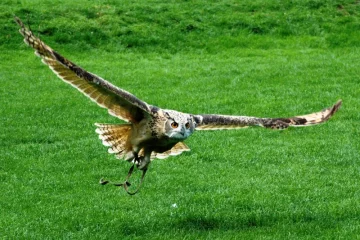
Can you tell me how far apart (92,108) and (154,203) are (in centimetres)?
662

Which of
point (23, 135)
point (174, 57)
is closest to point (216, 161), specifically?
point (23, 135)

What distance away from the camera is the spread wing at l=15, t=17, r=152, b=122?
9273 mm

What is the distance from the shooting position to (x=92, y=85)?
9.95 meters

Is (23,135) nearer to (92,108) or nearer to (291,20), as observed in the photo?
(92,108)

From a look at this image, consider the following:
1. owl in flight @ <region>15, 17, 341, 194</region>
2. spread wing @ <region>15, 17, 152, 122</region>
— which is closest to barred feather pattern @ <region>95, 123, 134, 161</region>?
owl in flight @ <region>15, 17, 341, 194</region>

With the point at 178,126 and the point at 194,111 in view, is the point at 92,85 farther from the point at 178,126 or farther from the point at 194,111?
the point at 194,111

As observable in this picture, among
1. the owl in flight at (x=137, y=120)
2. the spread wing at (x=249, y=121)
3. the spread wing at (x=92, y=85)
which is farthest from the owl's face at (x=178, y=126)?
the spread wing at (x=249, y=121)

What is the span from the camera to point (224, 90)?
1994 centimetres

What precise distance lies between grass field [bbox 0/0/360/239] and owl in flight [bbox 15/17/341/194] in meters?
1.03

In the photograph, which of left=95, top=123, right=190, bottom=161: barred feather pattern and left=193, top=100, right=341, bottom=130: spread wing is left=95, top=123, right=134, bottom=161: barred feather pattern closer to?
left=95, top=123, right=190, bottom=161: barred feather pattern

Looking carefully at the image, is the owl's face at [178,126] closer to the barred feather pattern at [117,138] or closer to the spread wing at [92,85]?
the spread wing at [92,85]

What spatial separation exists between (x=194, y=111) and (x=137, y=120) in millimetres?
7366

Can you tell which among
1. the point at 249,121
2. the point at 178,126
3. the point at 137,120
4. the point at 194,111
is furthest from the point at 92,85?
the point at 194,111

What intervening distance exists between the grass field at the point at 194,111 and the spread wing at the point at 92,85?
159cm
